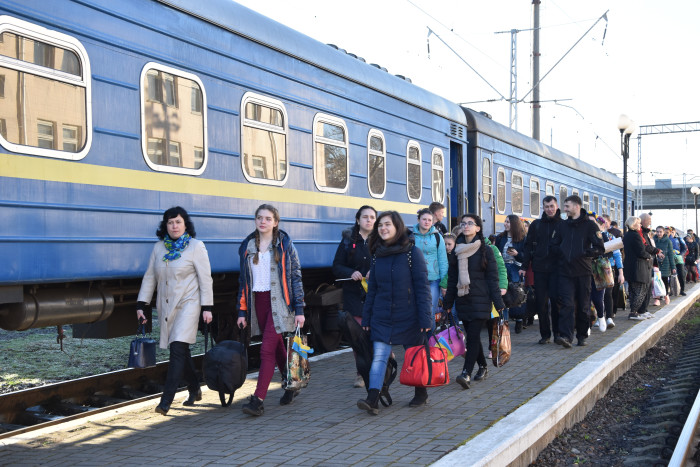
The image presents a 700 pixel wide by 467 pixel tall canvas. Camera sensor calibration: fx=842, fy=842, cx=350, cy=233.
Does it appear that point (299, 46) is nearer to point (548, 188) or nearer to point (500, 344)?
point (500, 344)

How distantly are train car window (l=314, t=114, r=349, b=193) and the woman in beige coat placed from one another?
9.26ft

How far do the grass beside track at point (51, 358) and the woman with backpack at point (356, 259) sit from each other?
3235 millimetres

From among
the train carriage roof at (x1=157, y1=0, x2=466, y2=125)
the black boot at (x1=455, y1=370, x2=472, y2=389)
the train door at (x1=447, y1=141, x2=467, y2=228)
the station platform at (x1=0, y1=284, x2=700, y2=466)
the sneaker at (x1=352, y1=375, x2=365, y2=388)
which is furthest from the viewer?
the train door at (x1=447, y1=141, x2=467, y2=228)

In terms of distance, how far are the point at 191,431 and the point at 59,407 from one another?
1.76 meters

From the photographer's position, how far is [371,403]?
6633 millimetres

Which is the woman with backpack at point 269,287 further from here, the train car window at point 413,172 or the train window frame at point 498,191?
the train window frame at point 498,191

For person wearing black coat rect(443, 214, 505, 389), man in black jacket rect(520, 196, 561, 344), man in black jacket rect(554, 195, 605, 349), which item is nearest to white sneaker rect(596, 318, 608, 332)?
man in black jacket rect(520, 196, 561, 344)

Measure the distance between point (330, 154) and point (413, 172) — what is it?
246 centimetres

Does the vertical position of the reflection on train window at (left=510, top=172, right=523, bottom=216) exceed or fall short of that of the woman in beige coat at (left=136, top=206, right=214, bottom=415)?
it exceeds it

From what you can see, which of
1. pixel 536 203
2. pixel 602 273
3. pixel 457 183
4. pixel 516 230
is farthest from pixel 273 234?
pixel 536 203

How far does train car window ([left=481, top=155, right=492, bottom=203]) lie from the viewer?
14.9m

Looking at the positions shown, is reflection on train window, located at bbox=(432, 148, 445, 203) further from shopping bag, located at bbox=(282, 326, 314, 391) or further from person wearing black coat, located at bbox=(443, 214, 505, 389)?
shopping bag, located at bbox=(282, 326, 314, 391)

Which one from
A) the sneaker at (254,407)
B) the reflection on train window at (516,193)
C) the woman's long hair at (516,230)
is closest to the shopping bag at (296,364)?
the sneaker at (254,407)

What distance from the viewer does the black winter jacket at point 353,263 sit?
26.7ft
